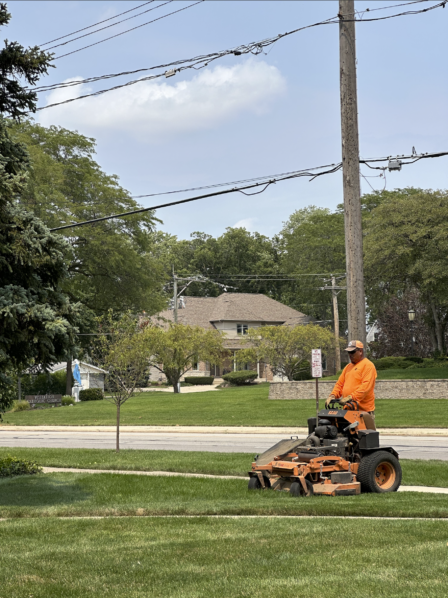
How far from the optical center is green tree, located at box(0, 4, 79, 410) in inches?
390

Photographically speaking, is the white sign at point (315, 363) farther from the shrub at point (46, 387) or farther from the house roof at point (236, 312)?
Answer: the house roof at point (236, 312)

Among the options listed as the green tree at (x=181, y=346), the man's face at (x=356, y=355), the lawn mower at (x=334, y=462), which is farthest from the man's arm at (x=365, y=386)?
the green tree at (x=181, y=346)

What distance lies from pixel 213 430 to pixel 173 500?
16521 mm

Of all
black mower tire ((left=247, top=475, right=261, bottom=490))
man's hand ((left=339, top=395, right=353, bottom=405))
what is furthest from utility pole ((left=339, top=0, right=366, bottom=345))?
black mower tire ((left=247, top=475, right=261, bottom=490))

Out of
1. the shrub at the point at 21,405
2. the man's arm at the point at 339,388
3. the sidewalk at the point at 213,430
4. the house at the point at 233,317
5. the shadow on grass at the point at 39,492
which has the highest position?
the house at the point at 233,317

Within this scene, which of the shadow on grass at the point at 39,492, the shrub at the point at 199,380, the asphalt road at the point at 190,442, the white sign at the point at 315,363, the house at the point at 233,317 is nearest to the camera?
the shadow on grass at the point at 39,492

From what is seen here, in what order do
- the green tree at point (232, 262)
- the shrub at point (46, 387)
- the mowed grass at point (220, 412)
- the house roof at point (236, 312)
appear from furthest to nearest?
the green tree at point (232, 262)
the house roof at point (236, 312)
the shrub at point (46, 387)
the mowed grass at point (220, 412)

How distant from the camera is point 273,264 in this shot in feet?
272

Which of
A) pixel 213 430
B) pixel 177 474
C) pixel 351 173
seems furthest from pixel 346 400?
pixel 213 430

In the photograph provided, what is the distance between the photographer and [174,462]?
15.4m

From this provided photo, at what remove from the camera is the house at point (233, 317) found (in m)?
66.0

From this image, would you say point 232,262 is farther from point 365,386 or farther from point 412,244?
point 365,386

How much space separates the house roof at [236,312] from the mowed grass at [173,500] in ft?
175

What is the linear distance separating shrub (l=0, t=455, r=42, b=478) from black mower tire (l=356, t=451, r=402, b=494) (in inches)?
272
